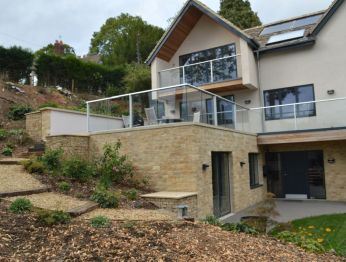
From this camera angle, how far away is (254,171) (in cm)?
1670

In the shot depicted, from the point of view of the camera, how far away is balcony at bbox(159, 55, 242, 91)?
18109 millimetres

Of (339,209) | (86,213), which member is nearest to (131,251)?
(86,213)

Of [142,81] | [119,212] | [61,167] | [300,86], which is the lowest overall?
[119,212]

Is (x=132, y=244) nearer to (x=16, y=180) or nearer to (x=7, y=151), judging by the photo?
(x=16, y=180)

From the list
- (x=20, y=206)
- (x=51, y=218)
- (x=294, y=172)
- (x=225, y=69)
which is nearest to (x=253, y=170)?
(x=294, y=172)

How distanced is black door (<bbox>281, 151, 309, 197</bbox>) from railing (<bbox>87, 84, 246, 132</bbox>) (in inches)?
192

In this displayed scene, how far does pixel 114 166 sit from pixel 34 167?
2479 mm

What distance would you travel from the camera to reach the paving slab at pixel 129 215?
7809 mm

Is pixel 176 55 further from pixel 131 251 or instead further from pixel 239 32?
pixel 131 251

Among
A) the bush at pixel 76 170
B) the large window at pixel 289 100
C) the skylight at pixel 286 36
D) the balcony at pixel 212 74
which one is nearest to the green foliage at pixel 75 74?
the balcony at pixel 212 74

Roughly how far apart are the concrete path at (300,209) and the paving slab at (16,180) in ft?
19.6

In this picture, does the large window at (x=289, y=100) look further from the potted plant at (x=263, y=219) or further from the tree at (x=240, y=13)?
the tree at (x=240, y=13)

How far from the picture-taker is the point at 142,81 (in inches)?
1079

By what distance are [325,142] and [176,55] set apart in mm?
9388
